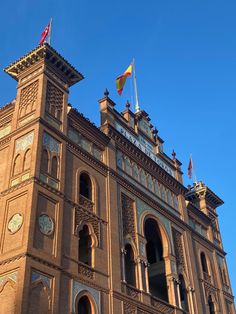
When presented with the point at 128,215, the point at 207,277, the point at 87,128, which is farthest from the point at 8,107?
the point at 207,277

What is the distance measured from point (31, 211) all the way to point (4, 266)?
2.08m

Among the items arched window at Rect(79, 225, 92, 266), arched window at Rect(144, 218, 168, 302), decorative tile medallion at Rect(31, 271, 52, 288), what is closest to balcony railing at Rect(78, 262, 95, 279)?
arched window at Rect(79, 225, 92, 266)

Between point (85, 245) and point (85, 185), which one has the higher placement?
point (85, 185)

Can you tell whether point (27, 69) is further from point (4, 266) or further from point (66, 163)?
point (4, 266)

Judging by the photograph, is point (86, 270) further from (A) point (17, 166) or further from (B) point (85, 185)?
(A) point (17, 166)

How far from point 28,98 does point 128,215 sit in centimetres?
734

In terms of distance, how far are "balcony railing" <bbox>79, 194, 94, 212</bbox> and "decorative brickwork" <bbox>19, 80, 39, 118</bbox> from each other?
4352mm

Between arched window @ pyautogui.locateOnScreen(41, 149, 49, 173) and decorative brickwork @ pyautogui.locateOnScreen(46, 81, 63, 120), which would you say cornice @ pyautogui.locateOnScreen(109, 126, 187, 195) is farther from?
arched window @ pyautogui.locateOnScreen(41, 149, 49, 173)

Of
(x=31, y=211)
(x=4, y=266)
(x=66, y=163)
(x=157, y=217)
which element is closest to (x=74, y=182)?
(x=66, y=163)

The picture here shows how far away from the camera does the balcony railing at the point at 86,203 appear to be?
67.5ft

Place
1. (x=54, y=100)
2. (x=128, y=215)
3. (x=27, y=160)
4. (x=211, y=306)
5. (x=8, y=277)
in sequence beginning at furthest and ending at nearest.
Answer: (x=211, y=306)
(x=128, y=215)
(x=54, y=100)
(x=27, y=160)
(x=8, y=277)

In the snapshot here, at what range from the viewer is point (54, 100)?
21.5 meters

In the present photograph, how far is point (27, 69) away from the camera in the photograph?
72.7ft

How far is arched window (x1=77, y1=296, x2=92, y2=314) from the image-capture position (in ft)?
60.6
